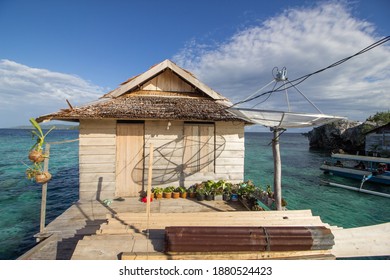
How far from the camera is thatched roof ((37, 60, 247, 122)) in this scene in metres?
9.08

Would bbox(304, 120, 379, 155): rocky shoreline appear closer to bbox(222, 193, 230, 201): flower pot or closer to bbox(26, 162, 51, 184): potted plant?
bbox(222, 193, 230, 201): flower pot

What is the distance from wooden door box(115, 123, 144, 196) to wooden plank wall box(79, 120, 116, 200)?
31 cm

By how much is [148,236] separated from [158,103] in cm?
681

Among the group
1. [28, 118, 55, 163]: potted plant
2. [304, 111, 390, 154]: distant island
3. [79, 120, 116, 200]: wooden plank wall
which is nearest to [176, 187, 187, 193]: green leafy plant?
[79, 120, 116, 200]: wooden plank wall

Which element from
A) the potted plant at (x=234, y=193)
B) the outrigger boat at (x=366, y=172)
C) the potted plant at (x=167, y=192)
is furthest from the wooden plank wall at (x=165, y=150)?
the outrigger boat at (x=366, y=172)

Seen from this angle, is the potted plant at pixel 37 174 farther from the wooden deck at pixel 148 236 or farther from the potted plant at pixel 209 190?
the potted plant at pixel 209 190

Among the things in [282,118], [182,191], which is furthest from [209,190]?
[282,118]

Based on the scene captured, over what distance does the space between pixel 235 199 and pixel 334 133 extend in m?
59.3

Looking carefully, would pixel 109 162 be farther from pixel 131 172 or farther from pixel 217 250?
pixel 217 250

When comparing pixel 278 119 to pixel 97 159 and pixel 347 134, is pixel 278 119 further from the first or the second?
pixel 347 134

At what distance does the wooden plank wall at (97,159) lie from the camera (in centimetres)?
953

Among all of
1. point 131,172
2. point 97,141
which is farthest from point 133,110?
point 131,172
